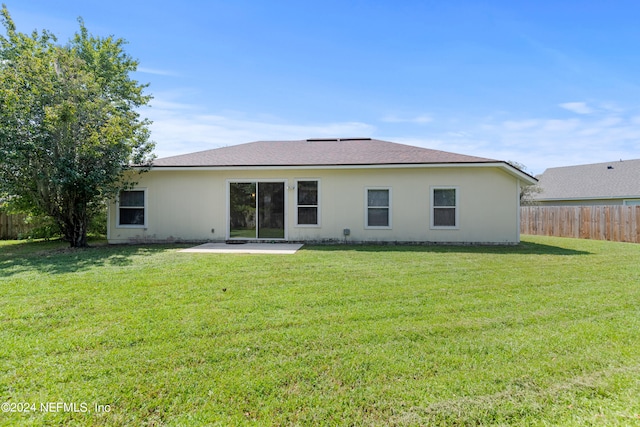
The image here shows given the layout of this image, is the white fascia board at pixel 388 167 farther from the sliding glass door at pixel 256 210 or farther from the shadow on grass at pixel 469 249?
the shadow on grass at pixel 469 249

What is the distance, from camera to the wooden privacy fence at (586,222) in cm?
1295

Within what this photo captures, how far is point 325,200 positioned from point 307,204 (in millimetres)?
658

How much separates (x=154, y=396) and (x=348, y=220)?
31.1ft

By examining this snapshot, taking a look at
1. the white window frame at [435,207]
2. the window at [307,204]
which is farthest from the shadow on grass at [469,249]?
the window at [307,204]

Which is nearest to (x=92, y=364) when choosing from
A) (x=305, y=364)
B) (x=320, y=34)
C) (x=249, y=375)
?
(x=249, y=375)

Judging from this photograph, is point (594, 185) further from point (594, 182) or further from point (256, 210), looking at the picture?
point (256, 210)

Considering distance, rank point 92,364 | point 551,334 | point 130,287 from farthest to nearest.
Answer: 1. point 130,287
2. point 551,334
3. point 92,364

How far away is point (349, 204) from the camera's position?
11.6 metres

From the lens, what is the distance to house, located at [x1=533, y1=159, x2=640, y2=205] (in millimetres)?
19953

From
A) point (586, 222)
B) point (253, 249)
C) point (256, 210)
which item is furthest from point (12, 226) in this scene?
point (586, 222)

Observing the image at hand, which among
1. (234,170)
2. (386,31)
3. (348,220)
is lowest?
(348,220)

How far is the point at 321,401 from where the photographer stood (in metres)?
2.38

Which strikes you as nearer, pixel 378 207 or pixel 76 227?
pixel 76 227

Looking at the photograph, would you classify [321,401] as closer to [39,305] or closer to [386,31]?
[39,305]
